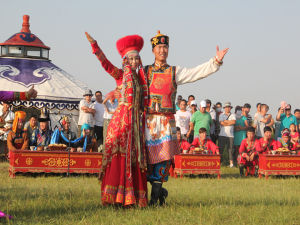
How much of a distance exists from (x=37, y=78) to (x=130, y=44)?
12303 millimetres

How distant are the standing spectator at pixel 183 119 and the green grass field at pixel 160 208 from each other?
13.9 ft

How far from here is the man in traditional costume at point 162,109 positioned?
6.18 m

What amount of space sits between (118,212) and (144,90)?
1432 millimetres

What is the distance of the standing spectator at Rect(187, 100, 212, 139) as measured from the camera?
1323 cm

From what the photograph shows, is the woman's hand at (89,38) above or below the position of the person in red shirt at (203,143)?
above

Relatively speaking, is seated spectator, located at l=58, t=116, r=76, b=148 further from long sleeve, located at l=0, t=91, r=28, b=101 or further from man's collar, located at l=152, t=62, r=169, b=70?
long sleeve, located at l=0, t=91, r=28, b=101

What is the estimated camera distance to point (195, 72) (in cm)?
626

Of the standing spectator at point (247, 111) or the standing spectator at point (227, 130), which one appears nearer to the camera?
the standing spectator at point (227, 130)

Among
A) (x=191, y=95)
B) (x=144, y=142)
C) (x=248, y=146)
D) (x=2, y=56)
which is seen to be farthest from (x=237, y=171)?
(x=2, y=56)

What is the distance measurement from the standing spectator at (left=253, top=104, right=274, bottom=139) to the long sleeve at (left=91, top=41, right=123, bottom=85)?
28.3ft

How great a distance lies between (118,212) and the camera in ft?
19.0

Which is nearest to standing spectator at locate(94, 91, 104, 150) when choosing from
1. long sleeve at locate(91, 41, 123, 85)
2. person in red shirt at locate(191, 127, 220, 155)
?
person in red shirt at locate(191, 127, 220, 155)

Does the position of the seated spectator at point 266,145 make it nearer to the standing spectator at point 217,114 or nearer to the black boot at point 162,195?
the standing spectator at point 217,114

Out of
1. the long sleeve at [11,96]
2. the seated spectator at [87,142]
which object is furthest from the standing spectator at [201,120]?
the long sleeve at [11,96]
